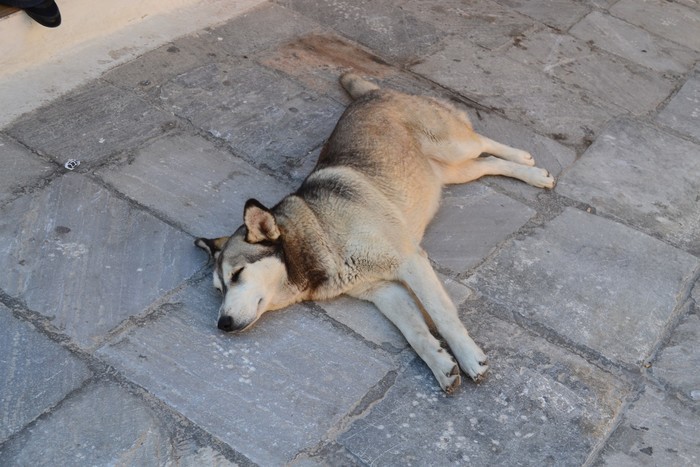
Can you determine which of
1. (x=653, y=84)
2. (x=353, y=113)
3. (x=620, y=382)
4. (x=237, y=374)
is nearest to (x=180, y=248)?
(x=237, y=374)

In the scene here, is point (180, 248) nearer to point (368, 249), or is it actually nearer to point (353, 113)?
point (368, 249)

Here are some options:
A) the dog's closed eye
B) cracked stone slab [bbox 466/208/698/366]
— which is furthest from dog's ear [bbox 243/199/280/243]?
cracked stone slab [bbox 466/208/698/366]

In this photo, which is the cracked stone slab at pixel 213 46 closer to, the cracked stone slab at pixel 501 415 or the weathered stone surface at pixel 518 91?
the weathered stone surface at pixel 518 91

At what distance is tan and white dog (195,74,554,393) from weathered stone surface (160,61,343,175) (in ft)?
1.73

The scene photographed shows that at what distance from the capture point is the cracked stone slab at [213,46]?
616 cm

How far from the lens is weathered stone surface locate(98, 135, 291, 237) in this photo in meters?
5.00

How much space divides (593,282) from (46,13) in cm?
401

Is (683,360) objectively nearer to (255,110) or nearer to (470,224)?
(470,224)

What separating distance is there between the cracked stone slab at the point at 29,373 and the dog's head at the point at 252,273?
28.7 inches

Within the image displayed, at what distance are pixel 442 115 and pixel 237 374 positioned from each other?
7.72 ft

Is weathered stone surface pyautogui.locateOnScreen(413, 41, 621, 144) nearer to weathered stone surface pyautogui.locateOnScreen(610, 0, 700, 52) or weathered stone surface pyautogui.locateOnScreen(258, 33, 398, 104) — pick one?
weathered stone surface pyautogui.locateOnScreen(258, 33, 398, 104)

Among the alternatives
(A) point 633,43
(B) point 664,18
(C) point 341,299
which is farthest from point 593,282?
(B) point 664,18

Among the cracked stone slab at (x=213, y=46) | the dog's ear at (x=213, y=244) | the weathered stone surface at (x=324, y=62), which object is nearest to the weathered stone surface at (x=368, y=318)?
the dog's ear at (x=213, y=244)

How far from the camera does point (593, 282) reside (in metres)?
4.83
